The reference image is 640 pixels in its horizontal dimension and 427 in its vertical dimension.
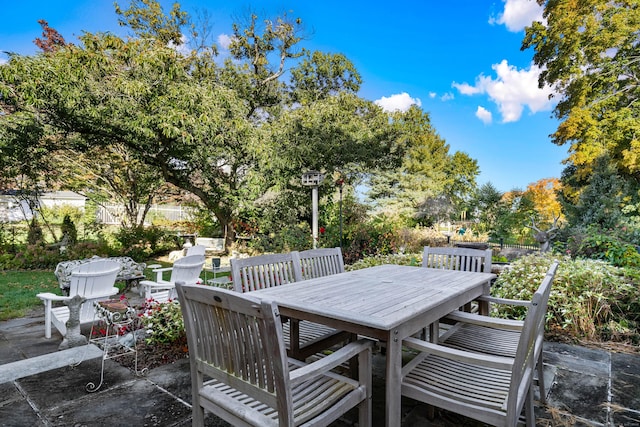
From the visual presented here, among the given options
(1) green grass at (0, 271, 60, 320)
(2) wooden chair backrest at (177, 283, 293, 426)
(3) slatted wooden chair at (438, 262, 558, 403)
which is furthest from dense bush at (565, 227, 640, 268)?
(1) green grass at (0, 271, 60, 320)

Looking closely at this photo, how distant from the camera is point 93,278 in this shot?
3574 millimetres

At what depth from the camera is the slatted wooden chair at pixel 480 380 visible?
4.67ft

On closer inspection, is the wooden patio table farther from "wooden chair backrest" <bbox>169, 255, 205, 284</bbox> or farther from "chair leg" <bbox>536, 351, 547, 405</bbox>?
"wooden chair backrest" <bbox>169, 255, 205, 284</bbox>

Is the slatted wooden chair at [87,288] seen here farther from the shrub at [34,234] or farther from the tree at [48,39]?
the tree at [48,39]

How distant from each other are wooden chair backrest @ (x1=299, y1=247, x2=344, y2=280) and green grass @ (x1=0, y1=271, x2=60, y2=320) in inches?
166

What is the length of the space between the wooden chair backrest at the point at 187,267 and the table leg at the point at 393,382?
3333 millimetres

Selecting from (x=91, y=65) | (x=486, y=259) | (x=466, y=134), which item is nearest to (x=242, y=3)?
(x=91, y=65)

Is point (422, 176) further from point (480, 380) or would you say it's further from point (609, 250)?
point (480, 380)

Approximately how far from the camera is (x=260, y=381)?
133cm

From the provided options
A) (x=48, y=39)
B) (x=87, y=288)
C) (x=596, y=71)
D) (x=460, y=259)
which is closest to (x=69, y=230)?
(x=87, y=288)

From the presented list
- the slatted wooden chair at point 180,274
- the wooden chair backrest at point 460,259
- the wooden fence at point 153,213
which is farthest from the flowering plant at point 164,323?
the wooden fence at point 153,213

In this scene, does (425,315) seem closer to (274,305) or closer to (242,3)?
(274,305)

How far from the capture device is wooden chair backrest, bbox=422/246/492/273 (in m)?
3.22

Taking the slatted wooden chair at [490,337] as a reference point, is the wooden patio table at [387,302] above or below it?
above
